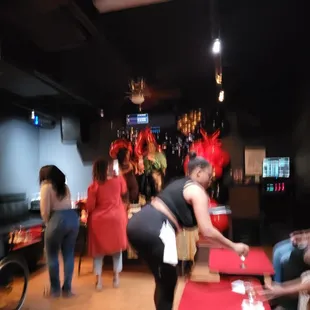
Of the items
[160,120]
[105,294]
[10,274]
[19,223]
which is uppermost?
[160,120]

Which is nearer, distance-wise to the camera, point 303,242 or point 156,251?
point 156,251

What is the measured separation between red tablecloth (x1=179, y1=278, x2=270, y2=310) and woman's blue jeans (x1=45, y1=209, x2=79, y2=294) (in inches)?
54.2

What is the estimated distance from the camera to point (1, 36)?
9.87 ft

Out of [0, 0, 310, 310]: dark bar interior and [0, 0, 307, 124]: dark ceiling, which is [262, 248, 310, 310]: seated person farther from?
[0, 0, 307, 124]: dark ceiling

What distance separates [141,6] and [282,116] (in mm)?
3848

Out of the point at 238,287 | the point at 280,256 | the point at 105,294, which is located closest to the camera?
the point at 238,287

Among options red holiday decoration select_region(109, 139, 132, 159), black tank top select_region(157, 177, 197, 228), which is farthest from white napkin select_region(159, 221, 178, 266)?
red holiday decoration select_region(109, 139, 132, 159)

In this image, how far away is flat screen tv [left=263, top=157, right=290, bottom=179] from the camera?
5445mm

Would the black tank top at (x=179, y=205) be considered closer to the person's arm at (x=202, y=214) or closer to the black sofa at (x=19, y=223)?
the person's arm at (x=202, y=214)

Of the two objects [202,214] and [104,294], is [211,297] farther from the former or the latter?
[104,294]

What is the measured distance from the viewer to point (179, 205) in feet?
7.39

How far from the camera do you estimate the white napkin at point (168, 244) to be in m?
2.14

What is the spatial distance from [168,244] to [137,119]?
3.74m

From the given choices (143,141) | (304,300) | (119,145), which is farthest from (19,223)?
(304,300)
